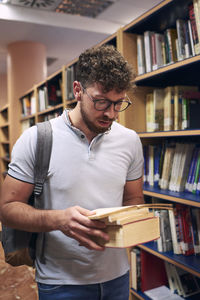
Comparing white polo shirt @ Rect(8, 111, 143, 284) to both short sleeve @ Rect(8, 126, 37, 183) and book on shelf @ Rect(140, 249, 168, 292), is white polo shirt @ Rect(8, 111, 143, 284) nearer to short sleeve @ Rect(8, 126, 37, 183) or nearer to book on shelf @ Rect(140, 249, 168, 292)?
short sleeve @ Rect(8, 126, 37, 183)

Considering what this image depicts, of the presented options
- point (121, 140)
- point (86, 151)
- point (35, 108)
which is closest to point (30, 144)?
point (86, 151)

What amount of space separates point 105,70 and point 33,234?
2.25 ft

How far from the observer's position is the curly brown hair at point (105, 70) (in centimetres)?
101

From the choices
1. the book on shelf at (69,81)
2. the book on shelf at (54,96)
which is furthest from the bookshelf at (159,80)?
the book on shelf at (54,96)

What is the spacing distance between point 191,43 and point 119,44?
560mm

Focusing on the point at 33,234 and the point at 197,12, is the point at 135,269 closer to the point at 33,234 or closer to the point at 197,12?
the point at 33,234

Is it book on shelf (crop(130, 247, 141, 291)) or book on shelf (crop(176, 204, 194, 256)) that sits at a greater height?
book on shelf (crop(176, 204, 194, 256))

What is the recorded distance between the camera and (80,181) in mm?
1045

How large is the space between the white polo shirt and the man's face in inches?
2.2

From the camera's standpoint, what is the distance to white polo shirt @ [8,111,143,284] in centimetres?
103

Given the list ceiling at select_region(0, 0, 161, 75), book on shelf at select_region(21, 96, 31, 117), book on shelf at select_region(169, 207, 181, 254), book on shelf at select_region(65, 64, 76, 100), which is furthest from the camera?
book on shelf at select_region(21, 96, 31, 117)

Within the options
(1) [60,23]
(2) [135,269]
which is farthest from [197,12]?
(1) [60,23]

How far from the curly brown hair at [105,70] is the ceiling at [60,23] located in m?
3.41

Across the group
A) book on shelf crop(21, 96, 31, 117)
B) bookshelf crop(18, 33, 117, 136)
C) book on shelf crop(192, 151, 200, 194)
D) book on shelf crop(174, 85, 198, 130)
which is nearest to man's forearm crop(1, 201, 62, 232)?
book on shelf crop(192, 151, 200, 194)
